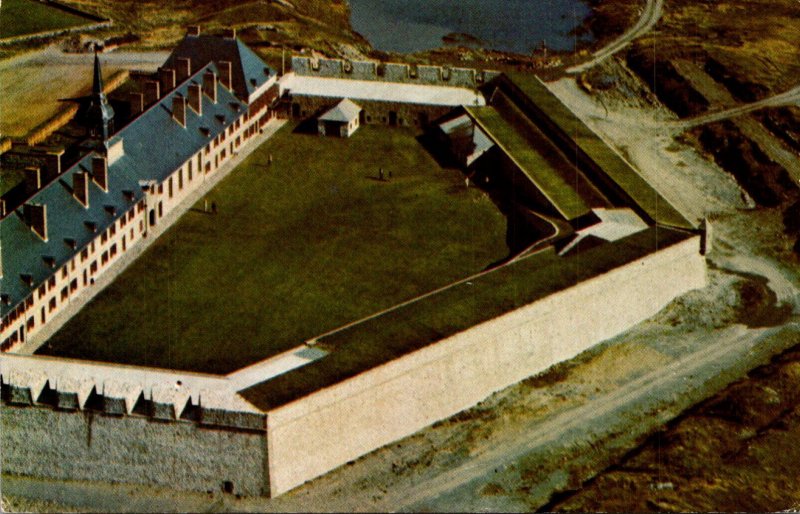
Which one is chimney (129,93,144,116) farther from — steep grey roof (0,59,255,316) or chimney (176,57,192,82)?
chimney (176,57,192,82)

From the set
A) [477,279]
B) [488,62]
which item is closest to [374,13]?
[488,62]

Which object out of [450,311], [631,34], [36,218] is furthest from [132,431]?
[631,34]

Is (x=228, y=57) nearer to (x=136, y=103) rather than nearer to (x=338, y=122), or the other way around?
(x=338, y=122)

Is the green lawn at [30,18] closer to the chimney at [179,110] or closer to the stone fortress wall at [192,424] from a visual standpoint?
the chimney at [179,110]

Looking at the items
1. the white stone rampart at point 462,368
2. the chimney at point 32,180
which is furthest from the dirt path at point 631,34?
the chimney at point 32,180

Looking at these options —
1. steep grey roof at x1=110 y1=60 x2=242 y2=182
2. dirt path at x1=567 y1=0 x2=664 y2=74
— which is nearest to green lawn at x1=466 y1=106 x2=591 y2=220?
steep grey roof at x1=110 y1=60 x2=242 y2=182
